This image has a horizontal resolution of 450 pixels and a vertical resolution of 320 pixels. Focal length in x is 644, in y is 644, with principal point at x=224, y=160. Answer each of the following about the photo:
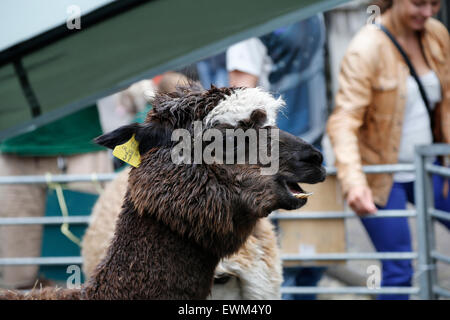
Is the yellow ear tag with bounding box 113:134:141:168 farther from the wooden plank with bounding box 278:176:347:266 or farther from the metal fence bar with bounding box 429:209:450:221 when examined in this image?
the metal fence bar with bounding box 429:209:450:221

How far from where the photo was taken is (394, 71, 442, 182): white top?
3760 mm

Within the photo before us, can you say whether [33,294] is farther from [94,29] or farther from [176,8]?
[176,8]

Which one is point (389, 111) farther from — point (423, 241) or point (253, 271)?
point (253, 271)

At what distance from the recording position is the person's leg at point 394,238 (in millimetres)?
3871

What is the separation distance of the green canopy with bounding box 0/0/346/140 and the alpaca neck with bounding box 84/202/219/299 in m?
0.61

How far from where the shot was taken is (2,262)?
4195mm

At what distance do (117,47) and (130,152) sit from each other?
1.55ft

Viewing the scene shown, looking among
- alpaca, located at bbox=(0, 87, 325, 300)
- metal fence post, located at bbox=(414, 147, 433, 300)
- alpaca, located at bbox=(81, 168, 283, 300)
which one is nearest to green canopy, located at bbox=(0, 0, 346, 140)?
alpaca, located at bbox=(0, 87, 325, 300)

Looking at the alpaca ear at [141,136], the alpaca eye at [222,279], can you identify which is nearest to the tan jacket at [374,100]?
the alpaca eye at [222,279]

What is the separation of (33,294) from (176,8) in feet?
3.81

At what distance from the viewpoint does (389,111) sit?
3697 mm

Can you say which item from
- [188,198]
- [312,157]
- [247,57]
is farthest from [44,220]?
[312,157]

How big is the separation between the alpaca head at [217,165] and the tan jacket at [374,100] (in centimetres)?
146

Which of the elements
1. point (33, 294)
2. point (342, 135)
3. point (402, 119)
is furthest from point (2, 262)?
point (402, 119)
